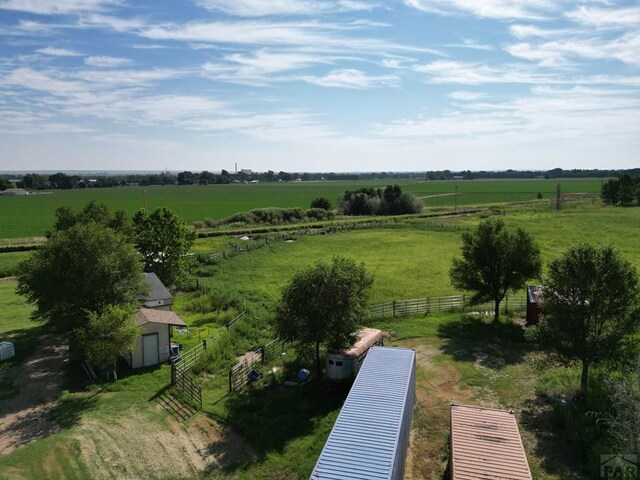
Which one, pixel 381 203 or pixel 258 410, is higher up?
pixel 381 203

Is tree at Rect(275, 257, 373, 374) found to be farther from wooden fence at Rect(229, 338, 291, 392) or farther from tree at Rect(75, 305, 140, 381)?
tree at Rect(75, 305, 140, 381)

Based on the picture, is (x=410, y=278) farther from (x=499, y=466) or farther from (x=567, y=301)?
(x=499, y=466)

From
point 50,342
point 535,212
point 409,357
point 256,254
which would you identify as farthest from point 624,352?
point 535,212

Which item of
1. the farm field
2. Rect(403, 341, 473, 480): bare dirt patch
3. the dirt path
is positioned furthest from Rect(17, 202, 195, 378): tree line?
Rect(403, 341, 473, 480): bare dirt patch

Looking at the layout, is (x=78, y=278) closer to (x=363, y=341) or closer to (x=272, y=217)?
(x=363, y=341)

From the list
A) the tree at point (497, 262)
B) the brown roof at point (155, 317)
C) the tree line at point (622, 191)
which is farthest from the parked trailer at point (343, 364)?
the tree line at point (622, 191)

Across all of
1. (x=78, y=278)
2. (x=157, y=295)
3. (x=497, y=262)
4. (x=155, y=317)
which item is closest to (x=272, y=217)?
(x=157, y=295)
